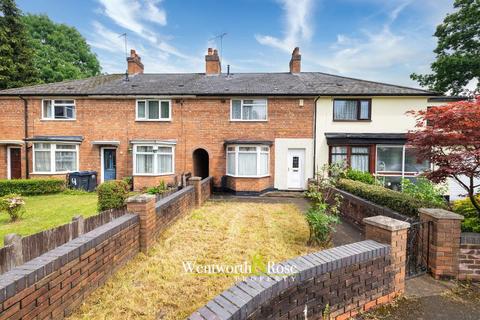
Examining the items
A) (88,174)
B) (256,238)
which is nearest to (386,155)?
(256,238)

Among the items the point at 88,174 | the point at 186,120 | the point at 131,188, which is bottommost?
the point at 131,188

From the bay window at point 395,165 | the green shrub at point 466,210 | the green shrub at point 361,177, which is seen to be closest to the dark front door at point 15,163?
the green shrub at point 361,177

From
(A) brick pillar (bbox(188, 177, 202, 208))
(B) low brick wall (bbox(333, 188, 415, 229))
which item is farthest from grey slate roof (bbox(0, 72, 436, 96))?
(B) low brick wall (bbox(333, 188, 415, 229))

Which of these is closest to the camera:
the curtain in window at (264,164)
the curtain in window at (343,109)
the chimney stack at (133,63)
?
the curtain in window at (264,164)

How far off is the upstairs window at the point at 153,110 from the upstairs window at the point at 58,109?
4148 mm

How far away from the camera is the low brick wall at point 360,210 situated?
218 inches

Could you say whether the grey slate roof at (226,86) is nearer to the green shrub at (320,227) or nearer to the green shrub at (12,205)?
the green shrub at (12,205)

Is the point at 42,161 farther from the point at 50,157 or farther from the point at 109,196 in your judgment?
the point at 109,196

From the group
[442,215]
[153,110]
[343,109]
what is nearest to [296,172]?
[343,109]

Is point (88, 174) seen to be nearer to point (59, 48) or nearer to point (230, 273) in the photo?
point (230, 273)

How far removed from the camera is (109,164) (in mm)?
14711

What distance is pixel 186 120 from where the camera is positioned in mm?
14164

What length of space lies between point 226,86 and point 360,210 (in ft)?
37.0

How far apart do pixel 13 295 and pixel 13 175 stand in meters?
17.3
